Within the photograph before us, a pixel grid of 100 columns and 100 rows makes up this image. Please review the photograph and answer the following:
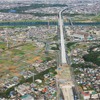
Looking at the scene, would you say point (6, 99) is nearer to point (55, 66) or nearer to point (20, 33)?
point (55, 66)

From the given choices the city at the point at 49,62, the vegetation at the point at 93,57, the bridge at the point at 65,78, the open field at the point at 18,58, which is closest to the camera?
the bridge at the point at 65,78

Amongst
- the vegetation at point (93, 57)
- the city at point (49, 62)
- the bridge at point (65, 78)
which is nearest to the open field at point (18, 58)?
the city at point (49, 62)

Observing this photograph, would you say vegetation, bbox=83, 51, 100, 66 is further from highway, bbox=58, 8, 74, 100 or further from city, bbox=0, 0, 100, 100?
highway, bbox=58, 8, 74, 100

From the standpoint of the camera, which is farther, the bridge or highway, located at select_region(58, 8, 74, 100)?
the bridge

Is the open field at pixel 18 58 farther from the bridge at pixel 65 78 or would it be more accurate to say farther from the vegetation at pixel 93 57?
the vegetation at pixel 93 57

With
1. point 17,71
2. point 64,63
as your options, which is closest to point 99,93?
point 64,63

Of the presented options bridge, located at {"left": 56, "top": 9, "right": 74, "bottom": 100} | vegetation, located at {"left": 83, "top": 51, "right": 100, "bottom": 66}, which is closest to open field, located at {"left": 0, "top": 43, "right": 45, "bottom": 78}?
bridge, located at {"left": 56, "top": 9, "right": 74, "bottom": 100}

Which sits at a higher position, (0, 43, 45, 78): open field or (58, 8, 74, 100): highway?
(0, 43, 45, 78): open field

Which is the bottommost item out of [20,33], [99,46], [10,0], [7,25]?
[99,46]

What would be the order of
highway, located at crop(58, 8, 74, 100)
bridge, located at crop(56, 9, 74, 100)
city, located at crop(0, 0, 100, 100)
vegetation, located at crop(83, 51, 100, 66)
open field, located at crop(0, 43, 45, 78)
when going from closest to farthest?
highway, located at crop(58, 8, 74, 100)
bridge, located at crop(56, 9, 74, 100)
city, located at crop(0, 0, 100, 100)
open field, located at crop(0, 43, 45, 78)
vegetation, located at crop(83, 51, 100, 66)
